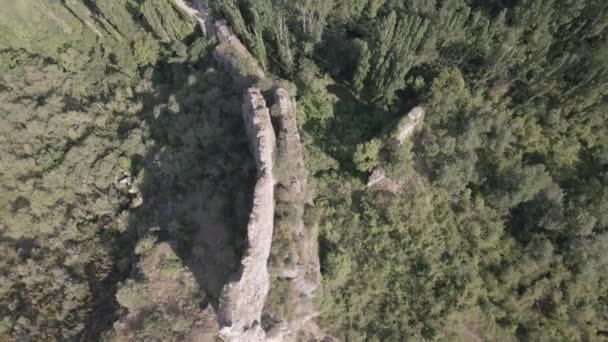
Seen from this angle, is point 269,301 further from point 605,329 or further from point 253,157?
point 605,329

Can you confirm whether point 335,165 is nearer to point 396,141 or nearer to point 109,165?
point 396,141

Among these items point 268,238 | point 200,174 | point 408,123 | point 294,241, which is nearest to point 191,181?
point 200,174

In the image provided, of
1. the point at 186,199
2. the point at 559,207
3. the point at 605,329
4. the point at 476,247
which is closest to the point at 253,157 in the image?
the point at 186,199

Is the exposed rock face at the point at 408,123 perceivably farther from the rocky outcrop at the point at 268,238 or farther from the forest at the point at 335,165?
the rocky outcrop at the point at 268,238

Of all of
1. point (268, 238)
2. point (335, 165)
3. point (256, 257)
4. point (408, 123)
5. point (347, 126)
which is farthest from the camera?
point (347, 126)

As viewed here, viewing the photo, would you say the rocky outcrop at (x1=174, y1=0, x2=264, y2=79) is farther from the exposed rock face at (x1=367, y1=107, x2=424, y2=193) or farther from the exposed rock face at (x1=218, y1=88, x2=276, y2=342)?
the exposed rock face at (x1=367, y1=107, x2=424, y2=193)

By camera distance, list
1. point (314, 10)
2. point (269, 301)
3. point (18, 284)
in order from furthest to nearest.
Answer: point (314, 10) < point (18, 284) < point (269, 301)

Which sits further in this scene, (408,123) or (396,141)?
(408,123)

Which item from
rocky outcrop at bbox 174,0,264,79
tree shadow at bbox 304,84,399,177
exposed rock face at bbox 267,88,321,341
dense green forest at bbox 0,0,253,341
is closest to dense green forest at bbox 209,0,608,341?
tree shadow at bbox 304,84,399,177

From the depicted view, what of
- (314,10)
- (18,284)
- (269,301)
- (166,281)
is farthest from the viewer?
(314,10)
